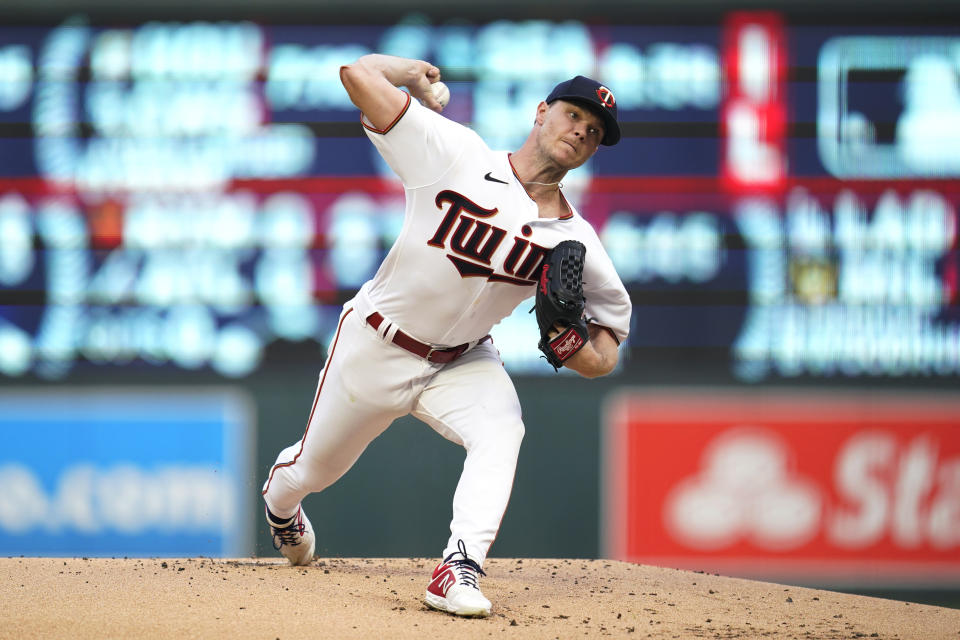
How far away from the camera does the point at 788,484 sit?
5789 millimetres

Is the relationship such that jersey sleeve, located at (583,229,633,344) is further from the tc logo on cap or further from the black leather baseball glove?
the tc logo on cap

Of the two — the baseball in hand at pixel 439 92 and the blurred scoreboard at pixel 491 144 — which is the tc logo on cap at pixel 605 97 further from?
the blurred scoreboard at pixel 491 144

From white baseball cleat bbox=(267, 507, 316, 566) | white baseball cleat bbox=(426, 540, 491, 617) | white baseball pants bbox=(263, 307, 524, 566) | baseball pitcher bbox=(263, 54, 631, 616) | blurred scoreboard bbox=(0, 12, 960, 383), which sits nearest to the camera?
white baseball cleat bbox=(426, 540, 491, 617)

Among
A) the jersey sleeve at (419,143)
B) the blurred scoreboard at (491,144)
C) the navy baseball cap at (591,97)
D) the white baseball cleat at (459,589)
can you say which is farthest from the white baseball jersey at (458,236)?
the blurred scoreboard at (491,144)

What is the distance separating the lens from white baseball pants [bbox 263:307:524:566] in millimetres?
3414

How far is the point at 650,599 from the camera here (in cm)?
372

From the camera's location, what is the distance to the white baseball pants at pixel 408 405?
3414 millimetres

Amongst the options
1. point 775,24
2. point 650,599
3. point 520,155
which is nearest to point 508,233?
point 520,155

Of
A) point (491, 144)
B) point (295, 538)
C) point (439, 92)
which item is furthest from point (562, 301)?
point (491, 144)

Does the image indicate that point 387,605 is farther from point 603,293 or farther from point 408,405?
point 603,293

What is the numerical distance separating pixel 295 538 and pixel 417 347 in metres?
0.88

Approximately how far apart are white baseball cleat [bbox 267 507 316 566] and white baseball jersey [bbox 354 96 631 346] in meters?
0.85

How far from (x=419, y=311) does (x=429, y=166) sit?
16.3 inches

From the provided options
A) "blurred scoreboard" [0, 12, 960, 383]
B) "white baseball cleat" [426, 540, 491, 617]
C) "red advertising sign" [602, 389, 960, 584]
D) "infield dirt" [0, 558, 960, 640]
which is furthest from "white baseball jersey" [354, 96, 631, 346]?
"red advertising sign" [602, 389, 960, 584]
